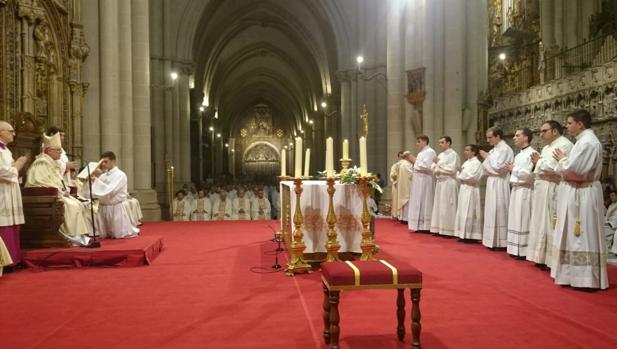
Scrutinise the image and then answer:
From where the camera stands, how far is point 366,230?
6.64 meters

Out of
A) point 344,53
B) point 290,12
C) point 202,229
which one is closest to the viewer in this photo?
point 202,229

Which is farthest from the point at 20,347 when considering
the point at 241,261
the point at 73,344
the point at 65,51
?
the point at 65,51

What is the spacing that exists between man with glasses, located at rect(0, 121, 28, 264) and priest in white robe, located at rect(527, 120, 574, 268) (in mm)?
6721

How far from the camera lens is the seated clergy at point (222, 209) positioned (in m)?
15.5

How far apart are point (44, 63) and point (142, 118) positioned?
3.64 meters

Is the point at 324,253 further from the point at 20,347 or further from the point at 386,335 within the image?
the point at 20,347

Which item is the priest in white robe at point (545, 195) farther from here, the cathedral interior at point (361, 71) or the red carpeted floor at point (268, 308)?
the cathedral interior at point (361, 71)

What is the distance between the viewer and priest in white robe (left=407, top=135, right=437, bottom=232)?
11.0m

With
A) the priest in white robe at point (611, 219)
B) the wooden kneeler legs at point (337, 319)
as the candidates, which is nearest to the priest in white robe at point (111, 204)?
the wooden kneeler legs at point (337, 319)

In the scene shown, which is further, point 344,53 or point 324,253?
point 344,53

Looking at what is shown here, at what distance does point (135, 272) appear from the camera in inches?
274

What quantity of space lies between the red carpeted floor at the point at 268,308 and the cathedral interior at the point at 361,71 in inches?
172

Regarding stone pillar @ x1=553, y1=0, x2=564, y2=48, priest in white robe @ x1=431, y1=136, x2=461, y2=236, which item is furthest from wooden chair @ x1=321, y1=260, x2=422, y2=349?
stone pillar @ x1=553, y1=0, x2=564, y2=48

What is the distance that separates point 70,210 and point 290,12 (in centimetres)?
2651
